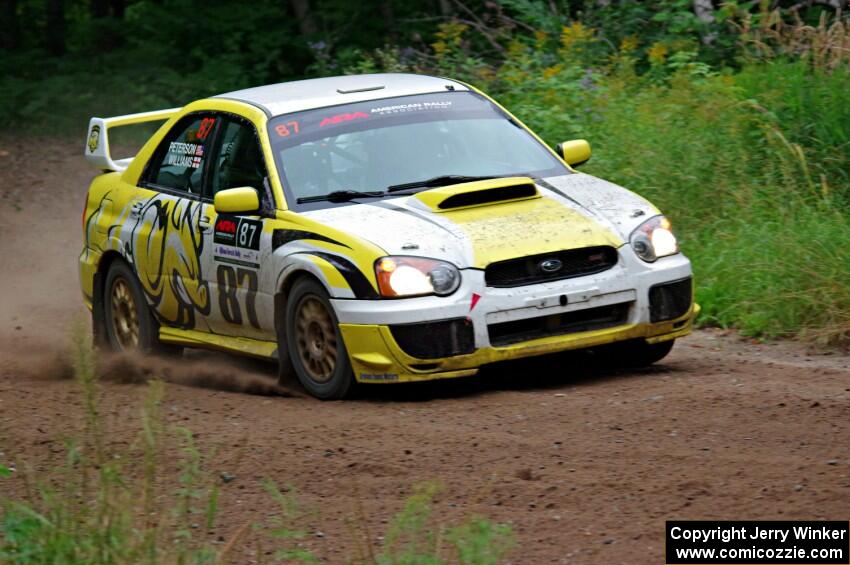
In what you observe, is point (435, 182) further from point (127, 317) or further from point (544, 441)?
point (127, 317)

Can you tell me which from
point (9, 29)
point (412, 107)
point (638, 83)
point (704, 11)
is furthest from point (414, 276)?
point (9, 29)

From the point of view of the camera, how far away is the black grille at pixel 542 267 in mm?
7309

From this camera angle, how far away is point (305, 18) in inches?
725

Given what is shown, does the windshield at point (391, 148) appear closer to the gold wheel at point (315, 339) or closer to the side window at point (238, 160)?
the side window at point (238, 160)

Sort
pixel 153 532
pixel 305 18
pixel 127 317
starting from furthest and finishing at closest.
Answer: pixel 305 18
pixel 127 317
pixel 153 532

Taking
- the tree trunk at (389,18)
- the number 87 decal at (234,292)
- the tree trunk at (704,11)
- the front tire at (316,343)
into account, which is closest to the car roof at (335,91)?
the number 87 decal at (234,292)

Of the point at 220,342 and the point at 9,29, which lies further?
the point at 9,29

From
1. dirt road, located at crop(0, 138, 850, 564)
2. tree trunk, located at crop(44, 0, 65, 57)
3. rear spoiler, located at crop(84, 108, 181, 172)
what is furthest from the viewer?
tree trunk, located at crop(44, 0, 65, 57)

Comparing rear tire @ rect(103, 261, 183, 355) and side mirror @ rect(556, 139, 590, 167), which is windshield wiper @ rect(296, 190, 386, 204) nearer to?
Answer: side mirror @ rect(556, 139, 590, 167)

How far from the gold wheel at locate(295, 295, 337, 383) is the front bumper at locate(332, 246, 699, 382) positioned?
0.20 meters

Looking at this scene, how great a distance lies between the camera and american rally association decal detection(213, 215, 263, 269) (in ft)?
26.2

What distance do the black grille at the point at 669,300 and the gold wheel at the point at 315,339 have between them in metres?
1.58

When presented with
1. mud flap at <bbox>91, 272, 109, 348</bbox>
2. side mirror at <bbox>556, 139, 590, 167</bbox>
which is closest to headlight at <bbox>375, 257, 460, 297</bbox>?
side mirror at <bbox>556, 139, 590, 167</bbox>

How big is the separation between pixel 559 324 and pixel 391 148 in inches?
58.8
